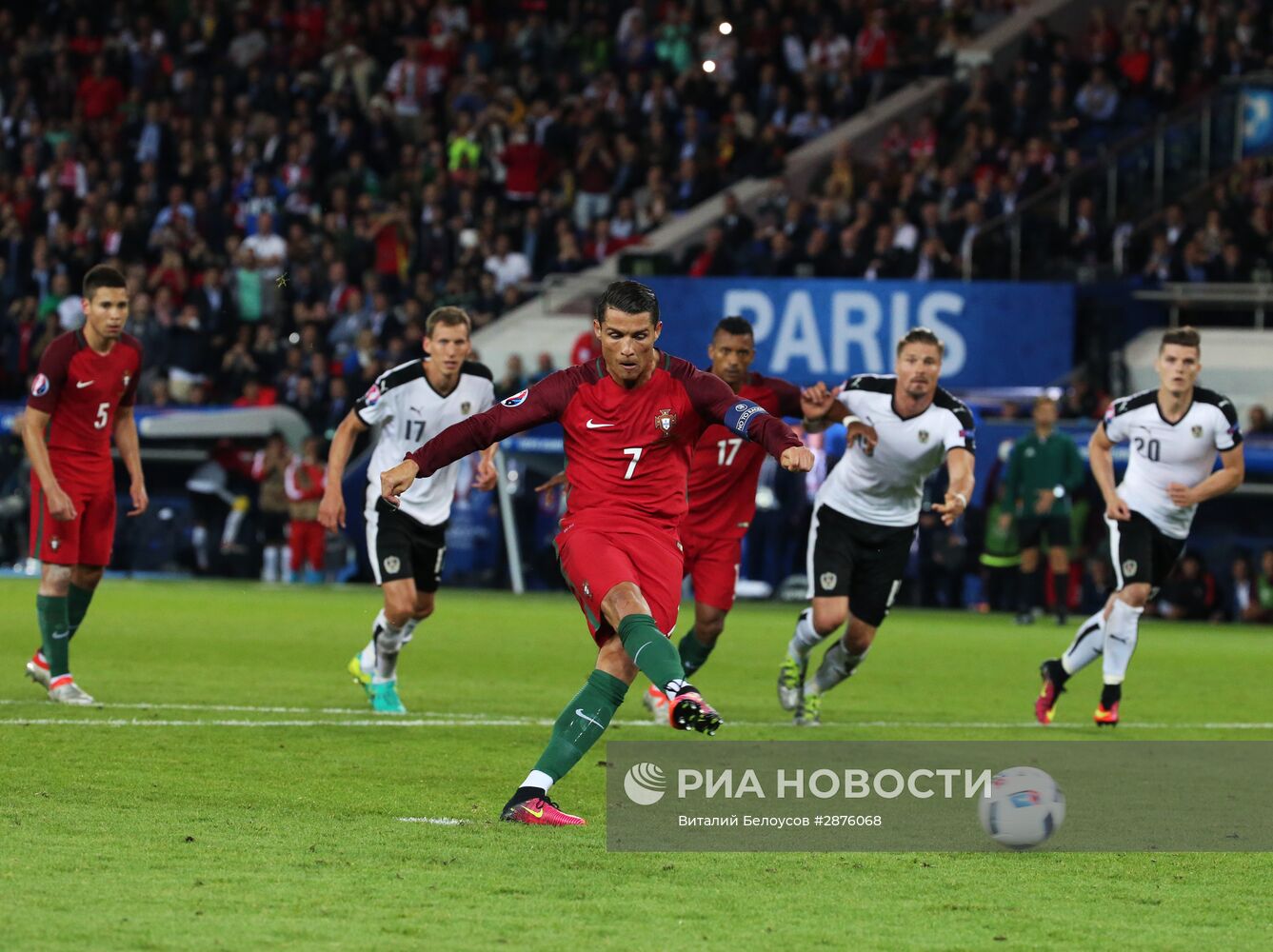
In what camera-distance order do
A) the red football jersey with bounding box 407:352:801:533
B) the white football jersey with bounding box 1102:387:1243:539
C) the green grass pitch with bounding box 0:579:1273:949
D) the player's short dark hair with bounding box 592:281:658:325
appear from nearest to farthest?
the green grass pitch with bounding box 0:579:1273:949 → the player's short dark hair with bounding box 592:281:658:325 → the red football jersey with bounding box 407:352:801:533 → the white football jersey with bounding box 1102:387:1243:539

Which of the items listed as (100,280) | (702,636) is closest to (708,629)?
(702,636)

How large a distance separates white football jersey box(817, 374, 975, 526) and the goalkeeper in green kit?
915 centimetres

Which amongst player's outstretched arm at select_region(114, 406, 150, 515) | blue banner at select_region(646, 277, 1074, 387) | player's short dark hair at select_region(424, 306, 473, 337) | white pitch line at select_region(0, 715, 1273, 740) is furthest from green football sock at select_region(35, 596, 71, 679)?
blue banner at select_region(646, 277, 1074, 387)

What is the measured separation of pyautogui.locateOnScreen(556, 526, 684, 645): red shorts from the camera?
7.45 metres

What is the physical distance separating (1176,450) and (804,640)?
2.41 m

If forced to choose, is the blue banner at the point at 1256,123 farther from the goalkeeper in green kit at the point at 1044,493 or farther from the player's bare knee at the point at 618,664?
the player's bare knee at the point at 618,664

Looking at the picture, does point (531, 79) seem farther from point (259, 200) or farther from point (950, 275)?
point (950, 275)

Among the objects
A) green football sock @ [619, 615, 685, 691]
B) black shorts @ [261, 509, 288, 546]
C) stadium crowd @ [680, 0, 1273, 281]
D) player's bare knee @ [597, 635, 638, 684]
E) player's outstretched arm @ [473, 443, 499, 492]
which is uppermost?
stadium crowd @ [680, 0, 1273, 281]

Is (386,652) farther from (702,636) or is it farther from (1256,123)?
(1256,123)

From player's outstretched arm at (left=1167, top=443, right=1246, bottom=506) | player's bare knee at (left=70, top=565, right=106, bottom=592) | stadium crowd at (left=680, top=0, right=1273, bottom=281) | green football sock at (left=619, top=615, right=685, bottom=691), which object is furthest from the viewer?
stadium crowd at (left=680, top=0, right=1273, bottom=281)

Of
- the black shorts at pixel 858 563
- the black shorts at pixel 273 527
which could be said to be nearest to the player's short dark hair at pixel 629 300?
the black shorts at pixel 858 563

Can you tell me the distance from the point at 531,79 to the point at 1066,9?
306 inches

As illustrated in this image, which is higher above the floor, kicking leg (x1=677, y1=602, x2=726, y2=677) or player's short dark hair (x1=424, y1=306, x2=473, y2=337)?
player's short dark hair (x1=424, y1=306, x2=473, y2=337)

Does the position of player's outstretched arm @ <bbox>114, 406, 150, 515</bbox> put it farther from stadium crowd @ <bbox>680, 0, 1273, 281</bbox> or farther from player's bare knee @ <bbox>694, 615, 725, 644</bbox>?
stadium crowd @ <bbox>680, 0, 1273, 281</bbox>
